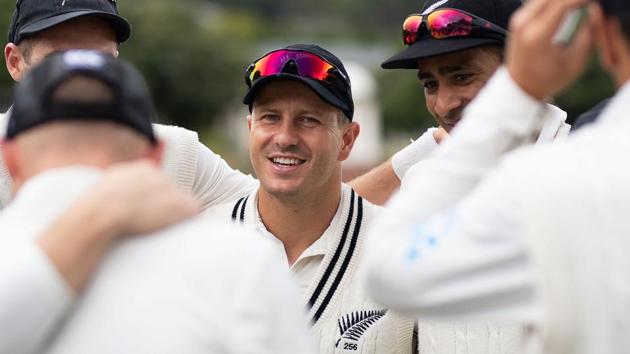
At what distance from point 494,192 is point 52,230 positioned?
3.13 ft

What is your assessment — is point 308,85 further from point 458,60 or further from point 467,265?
point 467,265

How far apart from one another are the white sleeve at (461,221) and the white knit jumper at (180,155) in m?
2.55

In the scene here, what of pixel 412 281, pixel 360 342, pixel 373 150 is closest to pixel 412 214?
pixel 412 281

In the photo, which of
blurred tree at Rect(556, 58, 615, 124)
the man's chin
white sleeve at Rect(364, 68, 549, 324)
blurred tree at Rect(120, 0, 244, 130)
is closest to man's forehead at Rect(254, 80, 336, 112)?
the man's chin

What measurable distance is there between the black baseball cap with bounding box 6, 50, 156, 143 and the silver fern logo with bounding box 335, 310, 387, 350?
80.5 inches

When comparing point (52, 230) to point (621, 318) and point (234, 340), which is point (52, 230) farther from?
point (621, 318)

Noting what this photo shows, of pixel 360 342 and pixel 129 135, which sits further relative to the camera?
pixel 360 342

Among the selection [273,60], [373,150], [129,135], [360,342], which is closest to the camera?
[129,135]

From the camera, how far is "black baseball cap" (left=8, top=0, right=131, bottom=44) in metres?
5.36

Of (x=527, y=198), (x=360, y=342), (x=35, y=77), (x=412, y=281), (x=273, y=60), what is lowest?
(x=360, y=342)

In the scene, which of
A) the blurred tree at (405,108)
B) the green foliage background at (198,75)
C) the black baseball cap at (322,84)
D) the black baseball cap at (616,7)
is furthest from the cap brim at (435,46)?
the blurred tree at (405,108)

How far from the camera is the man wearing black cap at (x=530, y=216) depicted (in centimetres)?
255

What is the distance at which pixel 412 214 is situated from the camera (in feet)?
9.16

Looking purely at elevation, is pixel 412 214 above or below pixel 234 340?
above
